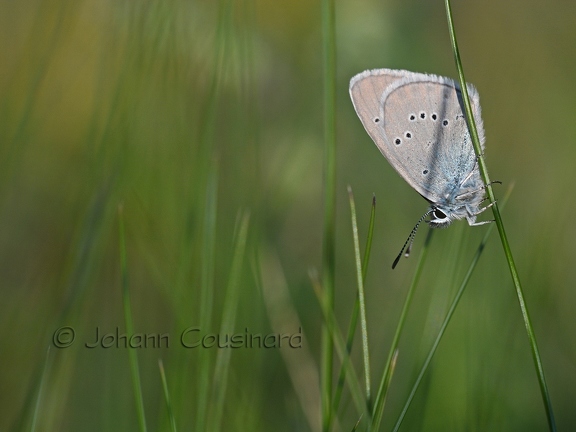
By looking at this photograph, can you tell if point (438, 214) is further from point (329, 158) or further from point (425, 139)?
point (329, 158)

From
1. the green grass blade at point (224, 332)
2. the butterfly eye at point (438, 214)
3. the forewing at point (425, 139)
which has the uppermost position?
the forewing at point (425, 139)

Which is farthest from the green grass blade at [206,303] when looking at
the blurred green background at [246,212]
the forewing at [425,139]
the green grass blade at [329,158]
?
the forewing at [425,139]

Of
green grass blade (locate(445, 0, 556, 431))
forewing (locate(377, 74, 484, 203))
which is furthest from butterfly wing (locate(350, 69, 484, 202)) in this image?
green grass blade (locate(445, 0, 556, 431))

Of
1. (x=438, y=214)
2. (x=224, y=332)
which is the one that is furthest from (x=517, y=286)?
(x=438, y=214)

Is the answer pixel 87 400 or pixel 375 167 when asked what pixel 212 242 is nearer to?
pixel 87 400

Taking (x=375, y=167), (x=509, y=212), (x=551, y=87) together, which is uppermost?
(x=551, y=87)

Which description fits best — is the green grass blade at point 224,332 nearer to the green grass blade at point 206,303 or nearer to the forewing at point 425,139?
the green grass blade at point 206,303

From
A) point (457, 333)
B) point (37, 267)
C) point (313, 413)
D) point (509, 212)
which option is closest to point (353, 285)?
point (457, 333)

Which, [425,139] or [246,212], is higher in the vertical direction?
[425,139]
